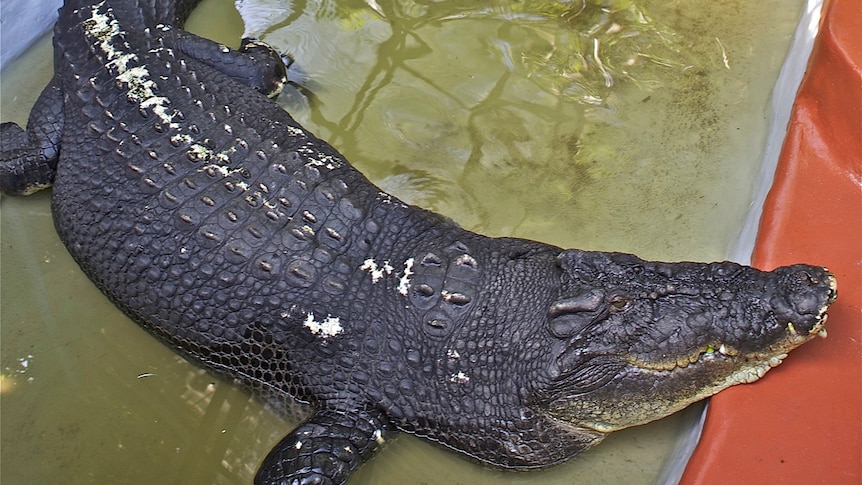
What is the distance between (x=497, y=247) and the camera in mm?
2828

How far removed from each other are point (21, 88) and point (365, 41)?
1973 millimetres

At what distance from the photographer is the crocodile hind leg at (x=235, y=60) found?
3.61m

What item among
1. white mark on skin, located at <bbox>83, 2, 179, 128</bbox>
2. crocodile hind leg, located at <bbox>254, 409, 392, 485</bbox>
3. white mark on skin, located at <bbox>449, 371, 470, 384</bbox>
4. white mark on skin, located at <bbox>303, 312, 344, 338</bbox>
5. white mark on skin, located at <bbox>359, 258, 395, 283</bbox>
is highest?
white mark on skin, located at <bbox>83, 2, 179, 128</bbox>

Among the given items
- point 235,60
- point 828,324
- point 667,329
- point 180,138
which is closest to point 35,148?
point 180,138

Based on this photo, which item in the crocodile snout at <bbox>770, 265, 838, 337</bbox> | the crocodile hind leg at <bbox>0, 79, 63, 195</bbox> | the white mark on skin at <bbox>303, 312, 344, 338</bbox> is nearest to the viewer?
the crocodile snout at <bbox>770, 265, 838, 337</bbox>

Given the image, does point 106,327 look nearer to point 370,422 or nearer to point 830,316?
point 370,422

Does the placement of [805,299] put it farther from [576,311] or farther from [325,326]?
[325,326]

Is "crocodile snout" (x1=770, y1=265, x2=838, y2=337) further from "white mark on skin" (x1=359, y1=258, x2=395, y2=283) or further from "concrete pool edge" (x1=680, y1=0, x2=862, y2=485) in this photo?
"white mark on skin" (x1=359, y1=258, x2=395, y2=283)

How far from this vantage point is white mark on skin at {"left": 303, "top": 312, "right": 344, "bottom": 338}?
2.67 meters

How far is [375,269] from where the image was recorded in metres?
2.76

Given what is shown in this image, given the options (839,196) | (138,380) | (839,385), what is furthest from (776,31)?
(138,380)

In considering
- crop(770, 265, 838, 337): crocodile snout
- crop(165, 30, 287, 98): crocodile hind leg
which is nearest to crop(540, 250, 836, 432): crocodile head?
crop(770, 265, 838, 337): crocodile snout

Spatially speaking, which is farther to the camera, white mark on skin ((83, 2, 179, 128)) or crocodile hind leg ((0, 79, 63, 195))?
crocodile hind leg ((0, 79, 63, 195))

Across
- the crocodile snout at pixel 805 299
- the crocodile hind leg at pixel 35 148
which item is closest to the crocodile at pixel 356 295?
the crocodile snout at pixel 805 299
